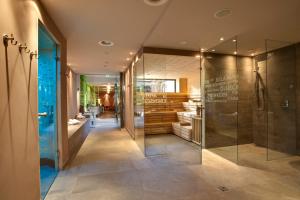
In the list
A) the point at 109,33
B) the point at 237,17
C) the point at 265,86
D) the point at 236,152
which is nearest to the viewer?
the point at 237,17

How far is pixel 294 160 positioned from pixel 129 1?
16.8 ft

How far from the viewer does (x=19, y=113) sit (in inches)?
72.2

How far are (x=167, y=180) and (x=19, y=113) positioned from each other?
251 cm

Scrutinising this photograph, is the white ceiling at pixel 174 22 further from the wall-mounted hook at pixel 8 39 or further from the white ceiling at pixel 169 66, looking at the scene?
the wall-mounted hook at pixel 8 39

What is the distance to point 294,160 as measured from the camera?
4129 millimetres

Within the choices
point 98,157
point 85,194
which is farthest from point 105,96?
point 85,194

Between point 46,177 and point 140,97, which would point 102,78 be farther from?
point 46,177

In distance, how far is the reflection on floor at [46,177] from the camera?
274 cm

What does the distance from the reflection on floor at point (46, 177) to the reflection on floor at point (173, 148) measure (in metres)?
2.22

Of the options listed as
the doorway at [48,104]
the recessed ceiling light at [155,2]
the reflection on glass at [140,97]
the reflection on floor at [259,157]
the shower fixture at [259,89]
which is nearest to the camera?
the recessed ceiling light at [155,2]

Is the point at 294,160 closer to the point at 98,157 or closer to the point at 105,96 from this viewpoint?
the point at 98,157

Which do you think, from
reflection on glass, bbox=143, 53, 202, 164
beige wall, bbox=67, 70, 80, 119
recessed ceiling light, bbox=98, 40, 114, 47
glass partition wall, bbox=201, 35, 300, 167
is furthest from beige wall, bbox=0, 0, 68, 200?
beige wall, bbox=67, 70, 80, 119

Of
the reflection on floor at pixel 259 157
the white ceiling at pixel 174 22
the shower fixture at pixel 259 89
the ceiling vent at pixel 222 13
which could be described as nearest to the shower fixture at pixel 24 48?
the white ceiling at pixel 174 22

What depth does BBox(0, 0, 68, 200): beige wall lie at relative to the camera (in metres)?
1.54
